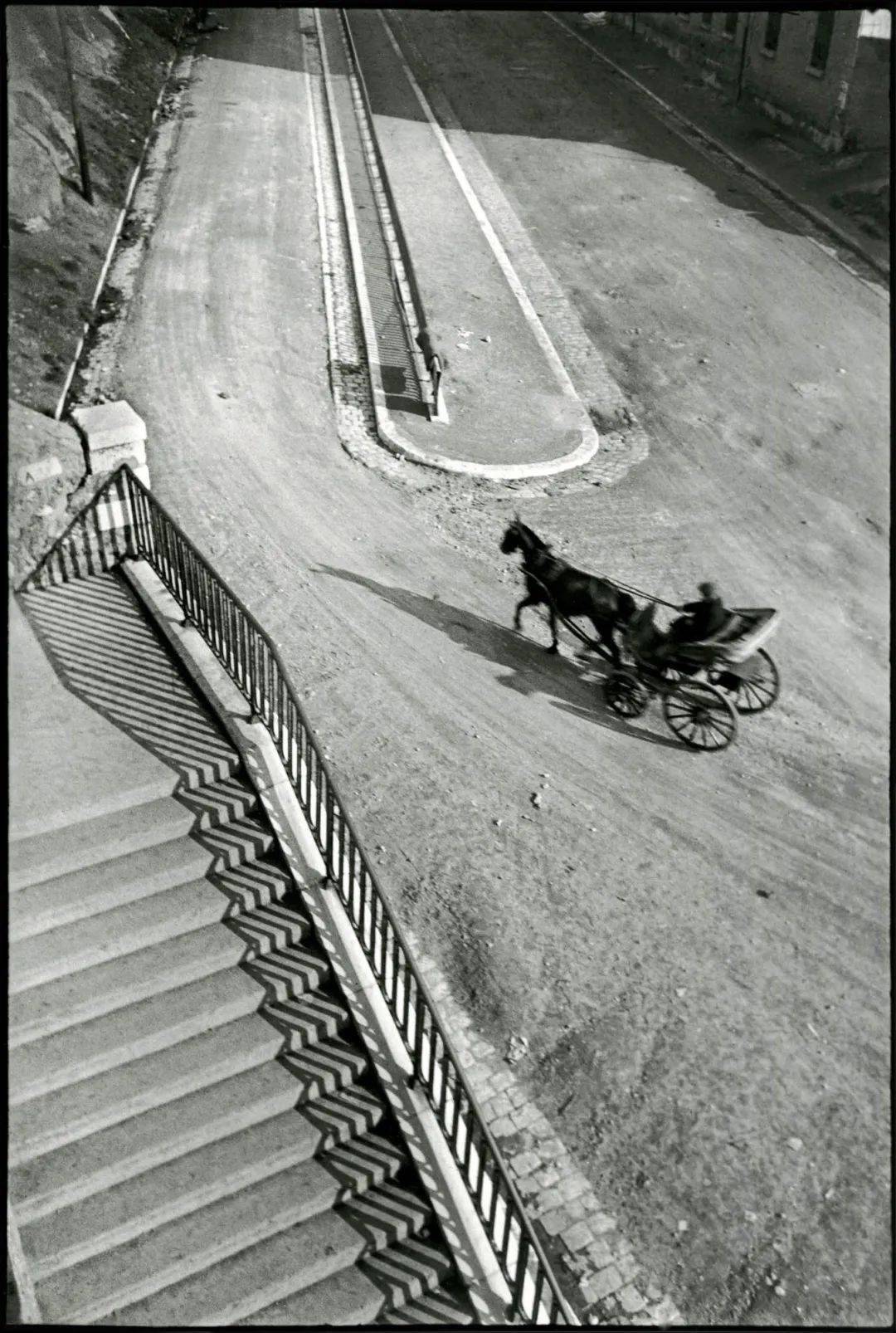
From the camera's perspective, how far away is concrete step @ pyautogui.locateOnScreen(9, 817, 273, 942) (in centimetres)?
693

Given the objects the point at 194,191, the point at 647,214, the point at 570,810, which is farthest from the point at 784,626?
the point at 194,191

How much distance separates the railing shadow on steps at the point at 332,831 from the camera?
246 inches

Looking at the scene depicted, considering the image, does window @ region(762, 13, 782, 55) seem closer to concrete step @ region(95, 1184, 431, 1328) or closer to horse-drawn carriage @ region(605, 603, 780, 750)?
horse-drawn carriage @ region(605, 603, 780, 750)

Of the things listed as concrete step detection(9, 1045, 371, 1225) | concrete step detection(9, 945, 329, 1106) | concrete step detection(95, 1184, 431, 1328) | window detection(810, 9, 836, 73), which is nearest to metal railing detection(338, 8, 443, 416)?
window detection(810, 9, 836, 73)

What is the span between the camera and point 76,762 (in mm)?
7719

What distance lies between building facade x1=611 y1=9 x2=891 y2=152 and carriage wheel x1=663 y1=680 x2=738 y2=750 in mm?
17961

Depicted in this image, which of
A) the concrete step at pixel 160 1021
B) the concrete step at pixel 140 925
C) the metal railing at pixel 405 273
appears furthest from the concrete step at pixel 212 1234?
the metal railing at pixel 405 273

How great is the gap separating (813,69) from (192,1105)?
1096 inches

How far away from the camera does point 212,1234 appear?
6172 mm

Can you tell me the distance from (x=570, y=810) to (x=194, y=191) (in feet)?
59.9

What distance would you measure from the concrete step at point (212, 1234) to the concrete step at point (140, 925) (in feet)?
4.37

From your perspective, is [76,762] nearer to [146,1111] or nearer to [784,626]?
[146,1111]

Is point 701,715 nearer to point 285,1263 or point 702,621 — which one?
point 702,621

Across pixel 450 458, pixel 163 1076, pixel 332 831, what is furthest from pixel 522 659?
pixel 163 1076
